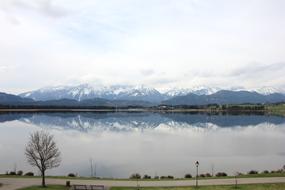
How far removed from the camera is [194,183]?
123ft

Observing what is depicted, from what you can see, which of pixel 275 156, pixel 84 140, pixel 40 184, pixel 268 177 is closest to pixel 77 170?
pixel 40 184

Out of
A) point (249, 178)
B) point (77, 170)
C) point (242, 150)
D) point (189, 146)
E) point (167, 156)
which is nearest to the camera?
point (249, 178)

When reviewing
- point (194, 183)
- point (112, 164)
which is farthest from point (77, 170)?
point (194, 183)

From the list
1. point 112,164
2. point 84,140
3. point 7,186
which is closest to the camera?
point 7,186

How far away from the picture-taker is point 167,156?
2640 inches

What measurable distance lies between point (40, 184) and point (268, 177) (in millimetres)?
23308

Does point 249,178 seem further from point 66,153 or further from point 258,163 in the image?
point 66,153

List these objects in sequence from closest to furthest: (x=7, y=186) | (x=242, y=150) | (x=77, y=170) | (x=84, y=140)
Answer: (x=7, y=186), (x=77, y=170), (x=242, y=150), (x=84, y=140)

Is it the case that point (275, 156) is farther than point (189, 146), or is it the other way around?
point (189, 146)

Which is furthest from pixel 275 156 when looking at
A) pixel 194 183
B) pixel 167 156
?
pixel 194 183

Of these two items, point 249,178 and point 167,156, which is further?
point 167,156

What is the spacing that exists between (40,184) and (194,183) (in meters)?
15.1

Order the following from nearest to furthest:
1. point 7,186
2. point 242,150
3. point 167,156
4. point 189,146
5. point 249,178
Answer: point 7,186, point 249,178, point 167,156, point 242,150, point 189,146

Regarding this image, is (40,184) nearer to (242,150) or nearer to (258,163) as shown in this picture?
(258,163)
